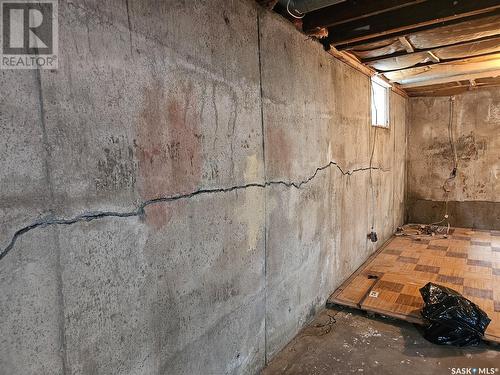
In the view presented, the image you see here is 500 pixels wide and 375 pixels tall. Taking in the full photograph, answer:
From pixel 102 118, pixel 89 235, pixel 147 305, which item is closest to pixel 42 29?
pixel 102 118

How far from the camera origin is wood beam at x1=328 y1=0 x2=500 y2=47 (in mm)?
2234

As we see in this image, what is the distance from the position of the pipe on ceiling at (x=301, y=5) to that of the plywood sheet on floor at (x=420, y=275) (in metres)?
2.47

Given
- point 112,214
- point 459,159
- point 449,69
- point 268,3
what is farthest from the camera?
point 459,159

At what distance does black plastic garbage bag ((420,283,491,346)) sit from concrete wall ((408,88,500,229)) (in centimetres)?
389

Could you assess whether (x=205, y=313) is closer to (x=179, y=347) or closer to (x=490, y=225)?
(x=179, y=347)

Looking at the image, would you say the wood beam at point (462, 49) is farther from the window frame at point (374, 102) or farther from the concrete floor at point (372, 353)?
the concrete floor at point (372, 353)

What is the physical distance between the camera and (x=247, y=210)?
1997mm

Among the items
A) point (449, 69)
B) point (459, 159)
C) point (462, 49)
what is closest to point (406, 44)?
point (462, 49)

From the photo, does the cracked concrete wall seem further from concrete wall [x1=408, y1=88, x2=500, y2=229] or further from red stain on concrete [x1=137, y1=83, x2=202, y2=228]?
concrete wall [x1=408, y1=88, x2=500, y2=229]

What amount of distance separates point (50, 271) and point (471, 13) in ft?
9.62

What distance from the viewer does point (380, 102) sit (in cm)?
461

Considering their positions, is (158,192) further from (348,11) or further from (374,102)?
(374,102)

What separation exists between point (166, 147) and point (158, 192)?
0.21 meters

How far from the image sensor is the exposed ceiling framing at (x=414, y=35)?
91.0 inches
